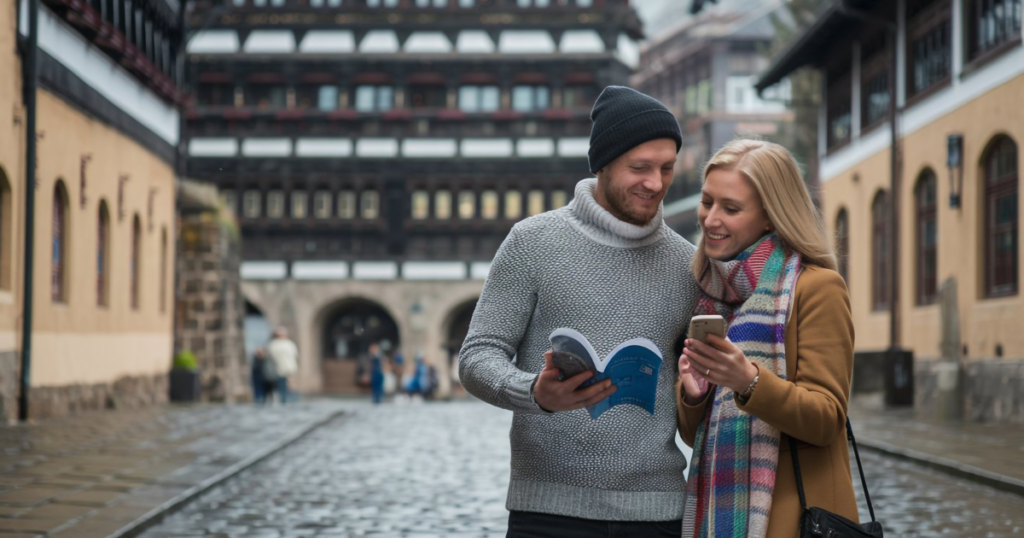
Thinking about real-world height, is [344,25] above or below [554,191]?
above

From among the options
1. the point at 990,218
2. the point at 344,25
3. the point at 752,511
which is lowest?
the point at 752,511

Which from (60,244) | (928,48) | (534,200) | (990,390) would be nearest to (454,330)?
(534,200)

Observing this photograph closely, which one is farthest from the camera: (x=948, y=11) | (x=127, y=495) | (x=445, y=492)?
(x=948, y=11)

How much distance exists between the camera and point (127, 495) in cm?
1082

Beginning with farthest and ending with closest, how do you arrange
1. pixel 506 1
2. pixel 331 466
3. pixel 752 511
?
pixel 506 1 → pixel 331 466 → pixel 752 511

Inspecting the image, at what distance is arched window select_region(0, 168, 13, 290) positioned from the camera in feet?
62.8

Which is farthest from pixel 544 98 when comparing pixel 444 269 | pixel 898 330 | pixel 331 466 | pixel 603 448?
pixel 603 448

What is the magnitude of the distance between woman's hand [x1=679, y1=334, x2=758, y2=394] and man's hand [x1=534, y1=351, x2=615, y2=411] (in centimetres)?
18

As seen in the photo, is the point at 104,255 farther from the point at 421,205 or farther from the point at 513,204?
the point at 513,204

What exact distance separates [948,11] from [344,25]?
1122 inches

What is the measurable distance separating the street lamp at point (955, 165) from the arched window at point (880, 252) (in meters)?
5.00

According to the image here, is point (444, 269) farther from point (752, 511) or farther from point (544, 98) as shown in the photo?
point (752, 511)

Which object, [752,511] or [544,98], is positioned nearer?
[752,511]

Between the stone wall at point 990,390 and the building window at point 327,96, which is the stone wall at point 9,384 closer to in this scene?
the stone wall at point 990,390
